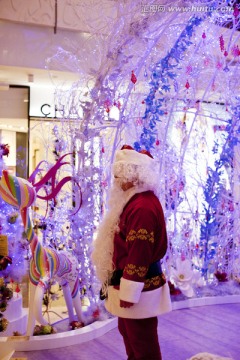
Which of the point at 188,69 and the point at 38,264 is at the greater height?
the point at 188,69

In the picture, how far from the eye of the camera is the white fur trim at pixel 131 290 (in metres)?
2.66

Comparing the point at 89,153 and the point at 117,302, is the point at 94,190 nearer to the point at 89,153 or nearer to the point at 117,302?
the point at 89,153

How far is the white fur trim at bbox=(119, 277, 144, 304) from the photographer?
2660 millimetres

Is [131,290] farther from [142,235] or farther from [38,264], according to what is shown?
[38,264]

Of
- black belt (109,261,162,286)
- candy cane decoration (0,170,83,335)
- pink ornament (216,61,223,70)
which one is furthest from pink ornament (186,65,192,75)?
black belt (109,261,162,286)

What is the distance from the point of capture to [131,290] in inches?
105

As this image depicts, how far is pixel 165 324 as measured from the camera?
4457 millimetres

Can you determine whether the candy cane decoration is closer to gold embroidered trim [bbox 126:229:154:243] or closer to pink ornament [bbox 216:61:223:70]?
gold embroidered trim [bbox 126:229:154:243]

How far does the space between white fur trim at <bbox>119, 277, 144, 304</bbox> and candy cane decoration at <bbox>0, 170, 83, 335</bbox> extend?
3.80 ft

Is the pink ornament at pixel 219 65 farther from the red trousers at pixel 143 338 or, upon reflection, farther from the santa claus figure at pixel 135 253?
the red trousers at pixel 143 338

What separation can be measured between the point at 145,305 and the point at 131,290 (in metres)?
0.17

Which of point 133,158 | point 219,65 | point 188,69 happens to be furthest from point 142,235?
point 219,65

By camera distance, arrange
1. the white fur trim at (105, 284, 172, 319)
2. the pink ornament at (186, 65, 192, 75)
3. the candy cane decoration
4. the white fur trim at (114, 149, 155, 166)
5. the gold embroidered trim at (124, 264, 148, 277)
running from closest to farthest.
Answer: the gold embroidered trim at (124, 264, 148, 277), the white fur trim at (105, 284, 172, 319), the white fur trim at (114, 149, 155, 166), the candy cane decoration, the pink ornament at (186, 65, 192, 75)

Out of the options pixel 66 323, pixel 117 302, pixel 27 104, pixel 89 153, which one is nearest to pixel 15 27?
pixel 27 104
